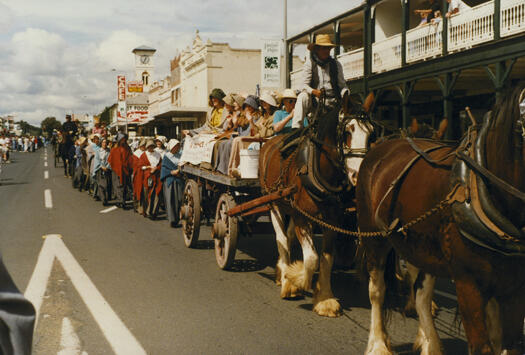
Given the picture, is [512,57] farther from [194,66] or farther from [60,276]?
[194,66]

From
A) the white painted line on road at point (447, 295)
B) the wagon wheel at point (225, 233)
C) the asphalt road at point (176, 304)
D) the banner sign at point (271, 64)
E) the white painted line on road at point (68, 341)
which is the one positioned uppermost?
the banner sign at point (271, 64)

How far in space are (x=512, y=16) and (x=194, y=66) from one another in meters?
47.8

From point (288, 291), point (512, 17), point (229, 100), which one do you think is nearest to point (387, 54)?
point (512, 17)

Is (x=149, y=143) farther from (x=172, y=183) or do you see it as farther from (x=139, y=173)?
(x=172, y=183)

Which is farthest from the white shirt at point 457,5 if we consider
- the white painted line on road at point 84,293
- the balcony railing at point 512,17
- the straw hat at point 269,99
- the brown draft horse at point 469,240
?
the brown draft horse at point 469,240

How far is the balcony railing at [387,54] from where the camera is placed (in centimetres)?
2331

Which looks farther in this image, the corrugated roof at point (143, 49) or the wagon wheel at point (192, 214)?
the corrugated roof at point (143, 49)

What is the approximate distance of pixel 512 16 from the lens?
17141 mm

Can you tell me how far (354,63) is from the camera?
26.5 metres

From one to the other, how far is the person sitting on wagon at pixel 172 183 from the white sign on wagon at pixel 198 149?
1.90 metres

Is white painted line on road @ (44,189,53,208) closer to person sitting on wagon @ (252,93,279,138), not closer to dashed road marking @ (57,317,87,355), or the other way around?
person sitting on wagon @ (252,93,279,138)

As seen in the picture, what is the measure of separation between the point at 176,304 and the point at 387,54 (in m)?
19.2

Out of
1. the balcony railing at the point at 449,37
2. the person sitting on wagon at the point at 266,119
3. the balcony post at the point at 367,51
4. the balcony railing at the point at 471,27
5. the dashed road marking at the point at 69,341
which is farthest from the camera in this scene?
the balcony post at the point at 367,51

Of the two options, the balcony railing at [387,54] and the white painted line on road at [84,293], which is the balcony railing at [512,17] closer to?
the balcony railing at [387,54]
